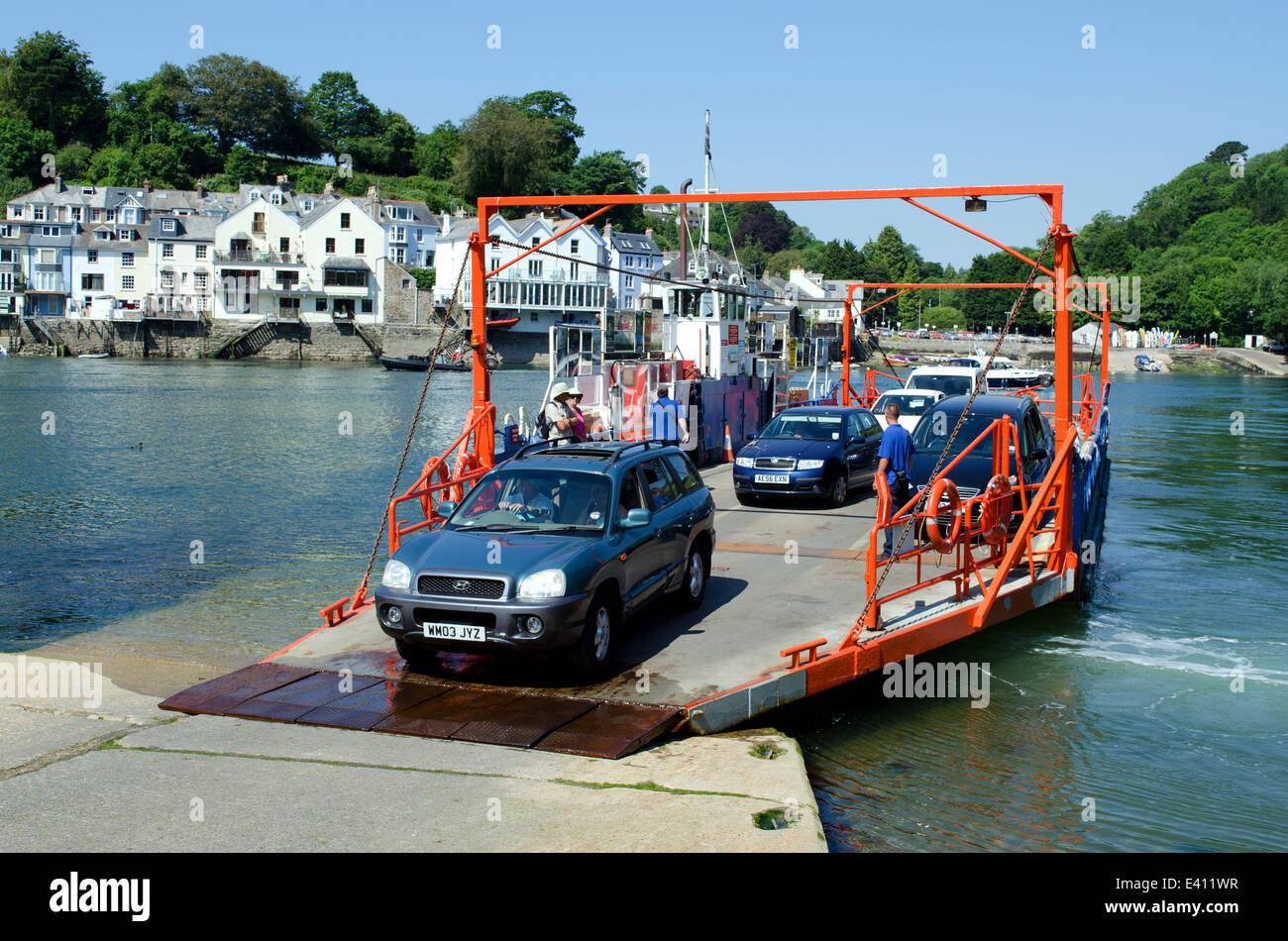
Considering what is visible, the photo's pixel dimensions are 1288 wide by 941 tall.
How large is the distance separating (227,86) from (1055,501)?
447 ft

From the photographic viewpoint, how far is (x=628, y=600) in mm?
10000

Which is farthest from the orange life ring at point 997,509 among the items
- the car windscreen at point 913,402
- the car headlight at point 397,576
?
the car windscreen at point 913,402

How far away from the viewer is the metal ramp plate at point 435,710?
829cm

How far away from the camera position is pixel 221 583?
55.2ft

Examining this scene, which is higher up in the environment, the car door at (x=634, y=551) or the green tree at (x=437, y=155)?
the green tree at (x=437, y=155)

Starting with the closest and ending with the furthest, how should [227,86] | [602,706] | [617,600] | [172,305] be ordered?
[602,706] → [617,600] → [172,305] → [227,86]

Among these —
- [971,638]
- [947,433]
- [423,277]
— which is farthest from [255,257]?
[971,638]

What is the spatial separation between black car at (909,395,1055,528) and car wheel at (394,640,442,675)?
24.3ft

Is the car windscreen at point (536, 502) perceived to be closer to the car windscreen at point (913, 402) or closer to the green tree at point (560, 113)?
the car windscreen at point (913, 402)

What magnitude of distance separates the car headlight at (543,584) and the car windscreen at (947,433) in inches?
348

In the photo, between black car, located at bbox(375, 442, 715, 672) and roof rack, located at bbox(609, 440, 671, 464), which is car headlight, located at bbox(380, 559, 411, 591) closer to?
black car, located at bbox(375, 442, 715, 672)

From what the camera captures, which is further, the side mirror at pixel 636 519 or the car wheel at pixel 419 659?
the side mirror at pixel 636 519
